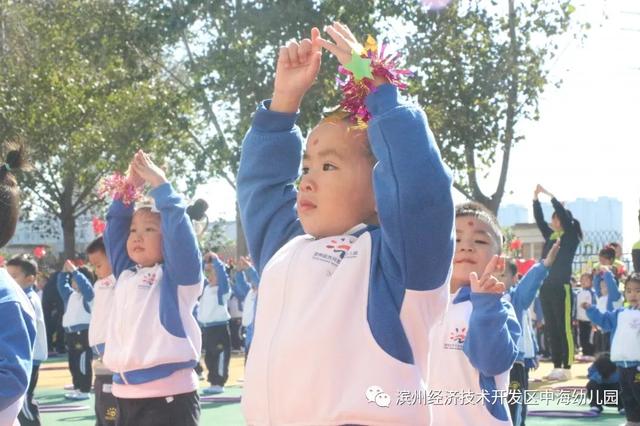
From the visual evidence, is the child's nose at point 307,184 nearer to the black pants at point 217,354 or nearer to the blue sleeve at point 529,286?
the blue sleeve at point 529,286

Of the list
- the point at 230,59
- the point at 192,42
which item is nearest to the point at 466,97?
the point at 230,59

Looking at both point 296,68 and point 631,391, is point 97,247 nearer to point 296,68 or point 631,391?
point 631,391

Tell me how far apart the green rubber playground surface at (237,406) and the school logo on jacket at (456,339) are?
3808 millimetres

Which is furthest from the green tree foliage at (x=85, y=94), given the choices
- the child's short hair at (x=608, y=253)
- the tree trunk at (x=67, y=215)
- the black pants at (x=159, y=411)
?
the black pants at (x=159, y=411)

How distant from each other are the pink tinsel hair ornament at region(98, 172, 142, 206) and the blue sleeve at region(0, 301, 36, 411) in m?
2.84

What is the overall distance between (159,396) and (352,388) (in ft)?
10.9

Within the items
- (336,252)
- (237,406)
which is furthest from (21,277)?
(336,252)

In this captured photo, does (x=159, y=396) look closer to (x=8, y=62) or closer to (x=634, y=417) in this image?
(x=634, y=417)

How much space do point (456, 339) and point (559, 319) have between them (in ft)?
25.3

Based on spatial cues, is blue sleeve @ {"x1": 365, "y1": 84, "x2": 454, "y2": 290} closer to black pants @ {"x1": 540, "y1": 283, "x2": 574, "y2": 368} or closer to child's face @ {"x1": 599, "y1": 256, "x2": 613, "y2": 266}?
black pants @ {"x1": 540, "y1": 283, "x2": 574, "y2": 368}

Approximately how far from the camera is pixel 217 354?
44.2ft

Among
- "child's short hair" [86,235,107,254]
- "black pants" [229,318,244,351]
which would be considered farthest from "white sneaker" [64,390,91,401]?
"black pants" [229,318,244,351]

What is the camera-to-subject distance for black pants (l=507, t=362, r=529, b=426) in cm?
674

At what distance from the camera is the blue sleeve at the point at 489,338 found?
452 cm
